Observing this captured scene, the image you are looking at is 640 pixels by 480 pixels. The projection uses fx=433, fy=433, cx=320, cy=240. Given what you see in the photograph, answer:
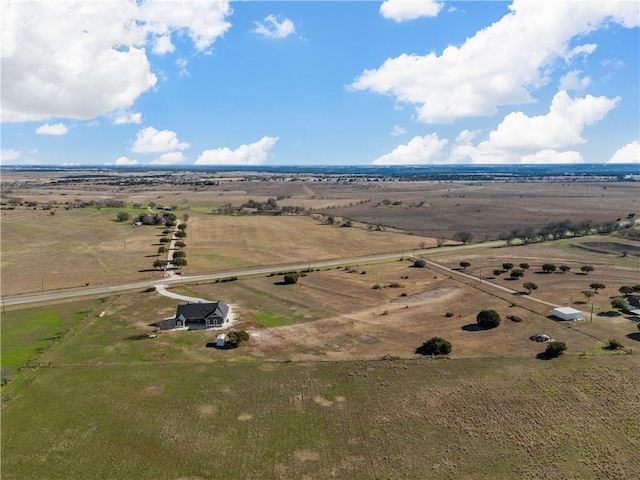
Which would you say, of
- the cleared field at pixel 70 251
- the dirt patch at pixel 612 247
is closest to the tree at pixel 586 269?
the dirt patch at pixel 612 247

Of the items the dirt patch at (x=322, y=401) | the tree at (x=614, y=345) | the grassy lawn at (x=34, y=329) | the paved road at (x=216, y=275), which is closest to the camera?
the dirt patch at (x=322, y=401)

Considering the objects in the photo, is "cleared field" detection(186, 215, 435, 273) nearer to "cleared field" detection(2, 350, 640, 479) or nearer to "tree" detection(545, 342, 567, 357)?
"cleared field" detection(2, 350, 640, 479)

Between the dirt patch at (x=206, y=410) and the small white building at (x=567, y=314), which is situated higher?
the small white building at (x=567, y=314)

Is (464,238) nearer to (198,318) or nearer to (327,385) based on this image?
(198,318)

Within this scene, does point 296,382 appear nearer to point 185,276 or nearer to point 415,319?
point 415,319

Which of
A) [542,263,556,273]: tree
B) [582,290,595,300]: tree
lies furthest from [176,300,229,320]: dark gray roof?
[542,263,556,273]: tree

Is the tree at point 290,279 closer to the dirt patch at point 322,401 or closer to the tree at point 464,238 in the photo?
the dirt patch at point 322,401
